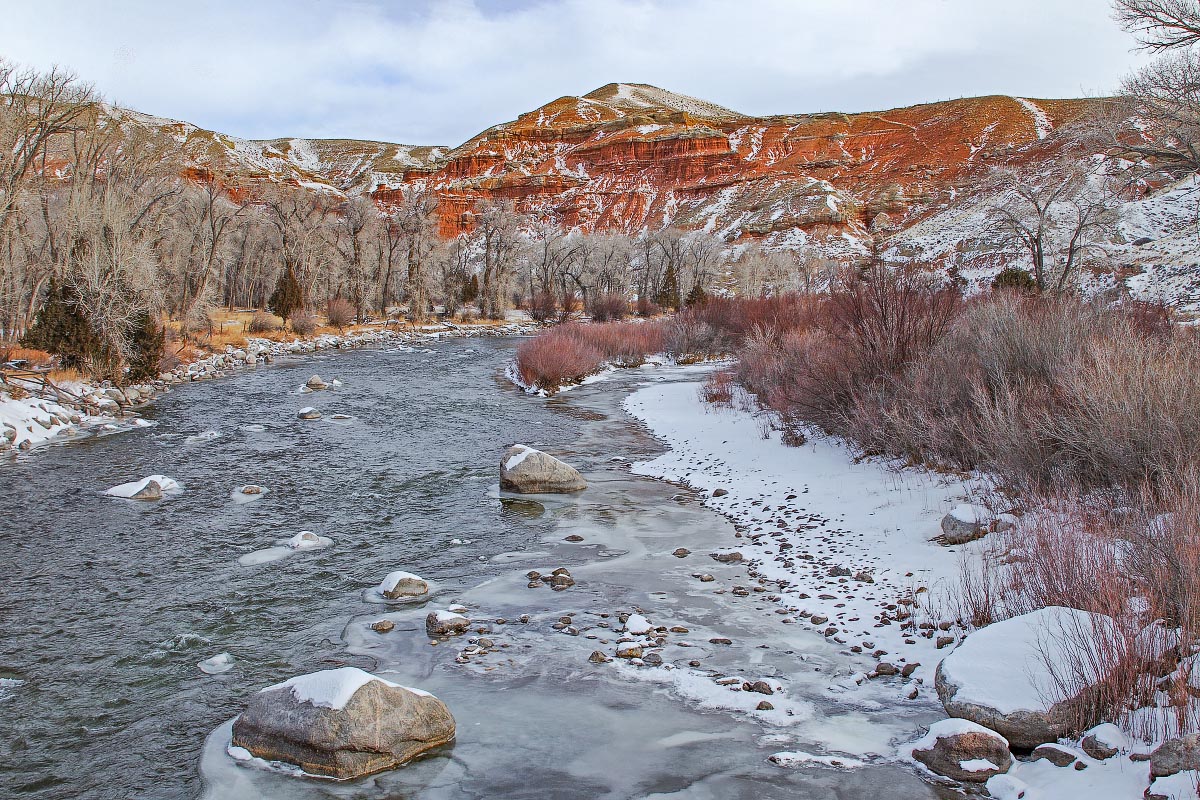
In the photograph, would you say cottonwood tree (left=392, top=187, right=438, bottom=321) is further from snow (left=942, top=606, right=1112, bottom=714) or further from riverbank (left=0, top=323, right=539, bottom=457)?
snow (left=942, top=606, right=1112, bottom=714)

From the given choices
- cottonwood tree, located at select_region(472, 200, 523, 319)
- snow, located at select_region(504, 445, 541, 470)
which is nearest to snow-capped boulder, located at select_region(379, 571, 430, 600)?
snow, located at select_region(504, 445, 541, 470)

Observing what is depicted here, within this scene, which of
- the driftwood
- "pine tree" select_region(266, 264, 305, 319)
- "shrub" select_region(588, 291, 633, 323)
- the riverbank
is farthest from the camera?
"shrub" select_region(588, 291, 633, 323)

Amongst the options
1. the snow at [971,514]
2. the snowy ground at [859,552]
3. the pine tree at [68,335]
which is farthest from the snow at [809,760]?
the pine tree at [68,335]

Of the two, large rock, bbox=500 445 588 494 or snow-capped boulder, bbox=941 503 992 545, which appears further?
large rock, bbox=500 445 588 494

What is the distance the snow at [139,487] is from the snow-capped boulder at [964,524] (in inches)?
443

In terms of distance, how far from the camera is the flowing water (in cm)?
498

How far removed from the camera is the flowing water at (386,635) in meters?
4.98

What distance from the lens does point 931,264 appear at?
2670 inches

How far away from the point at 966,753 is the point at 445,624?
14.8 feet

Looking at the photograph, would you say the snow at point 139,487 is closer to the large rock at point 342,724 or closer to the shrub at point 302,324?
the large rock at point 342,724

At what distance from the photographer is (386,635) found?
716cm

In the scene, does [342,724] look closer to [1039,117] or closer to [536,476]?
[536,476]

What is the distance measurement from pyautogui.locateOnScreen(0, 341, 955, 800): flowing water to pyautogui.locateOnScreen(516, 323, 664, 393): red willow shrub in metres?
11.3

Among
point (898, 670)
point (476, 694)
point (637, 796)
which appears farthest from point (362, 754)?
point (898, 670)
